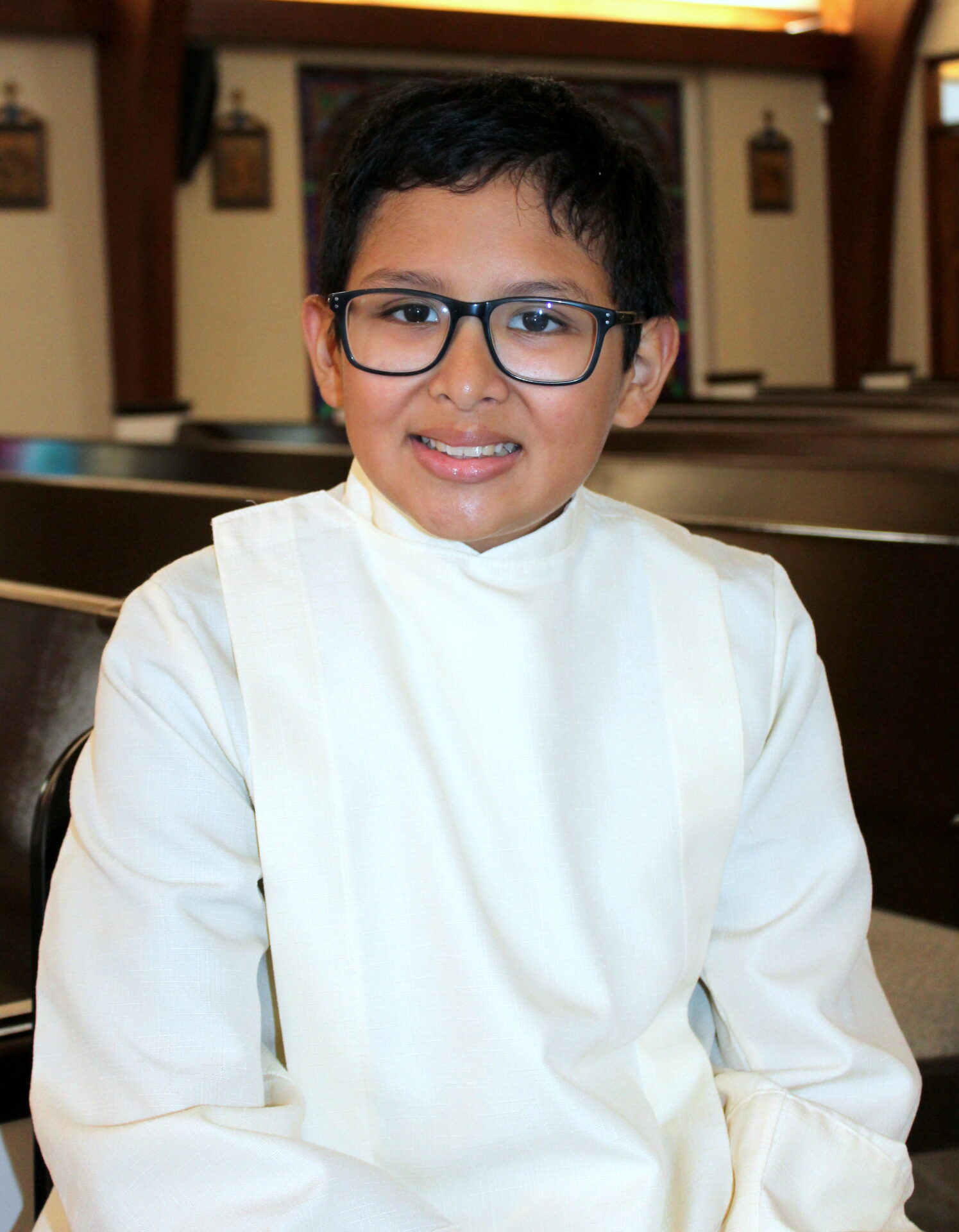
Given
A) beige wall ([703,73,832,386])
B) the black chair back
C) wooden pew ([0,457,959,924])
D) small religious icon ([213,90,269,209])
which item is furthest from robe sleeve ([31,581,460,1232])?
beige wall ([703,73,832,386])

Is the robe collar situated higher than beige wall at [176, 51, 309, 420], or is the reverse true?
beige wall at [176, 51, 309, 420]

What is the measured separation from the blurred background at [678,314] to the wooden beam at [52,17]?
33mm

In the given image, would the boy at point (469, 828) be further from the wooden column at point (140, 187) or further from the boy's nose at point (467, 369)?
the wooden column at point (140, 187)

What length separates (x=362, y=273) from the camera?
4.26 feet

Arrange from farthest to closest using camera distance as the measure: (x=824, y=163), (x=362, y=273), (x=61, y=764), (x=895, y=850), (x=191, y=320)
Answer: (x=824, y=163), (x=191, y=320), (x=895, y=850), (x=61, y=764), (x=362, y=273)

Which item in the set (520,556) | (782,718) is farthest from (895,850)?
(520,556)

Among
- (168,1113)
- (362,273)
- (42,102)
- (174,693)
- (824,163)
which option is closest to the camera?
(168,1113)

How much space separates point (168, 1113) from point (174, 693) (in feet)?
1.08

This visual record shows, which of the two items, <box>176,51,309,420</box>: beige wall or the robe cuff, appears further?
<box>176,51,309,420</box>: beige wall

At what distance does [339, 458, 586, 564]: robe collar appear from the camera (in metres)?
1.30

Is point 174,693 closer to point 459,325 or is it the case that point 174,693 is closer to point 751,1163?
point 459,325

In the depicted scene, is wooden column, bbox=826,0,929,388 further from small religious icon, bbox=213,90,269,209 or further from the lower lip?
the lower lip

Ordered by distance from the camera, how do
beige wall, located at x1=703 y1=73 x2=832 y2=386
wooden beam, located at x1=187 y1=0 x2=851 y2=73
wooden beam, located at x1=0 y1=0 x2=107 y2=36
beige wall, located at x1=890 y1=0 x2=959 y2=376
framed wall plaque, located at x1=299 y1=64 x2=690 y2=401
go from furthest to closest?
beige wall, located at x1=703 y1=73 x2=832 y2=386, beige wall, located at x1=890 y1=0 x2=959 y2=376, framed wall plaque, located at x1=299 y1=64 x2=690 y2=401, wooden beam, located at x1=187 y1=0 x2=851 y2=73, wooden beam, located at x1=0 y1=0 x2=107 y2=36

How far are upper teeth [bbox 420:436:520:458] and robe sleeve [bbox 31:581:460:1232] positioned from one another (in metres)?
0.27
